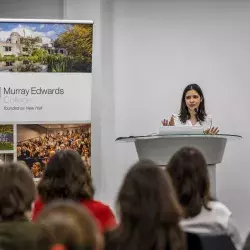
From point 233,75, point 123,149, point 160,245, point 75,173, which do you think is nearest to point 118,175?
point 123,149

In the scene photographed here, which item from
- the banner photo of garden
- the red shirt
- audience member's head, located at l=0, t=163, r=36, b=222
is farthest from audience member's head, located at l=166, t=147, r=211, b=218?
the banner photo of garden

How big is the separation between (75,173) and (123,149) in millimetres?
3695

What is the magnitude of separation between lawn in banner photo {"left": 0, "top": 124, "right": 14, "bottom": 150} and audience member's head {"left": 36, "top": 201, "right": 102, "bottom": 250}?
12.3ft

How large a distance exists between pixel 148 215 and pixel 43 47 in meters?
3.65

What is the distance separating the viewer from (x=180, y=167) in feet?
8.16

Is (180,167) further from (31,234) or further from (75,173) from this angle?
(31,234)

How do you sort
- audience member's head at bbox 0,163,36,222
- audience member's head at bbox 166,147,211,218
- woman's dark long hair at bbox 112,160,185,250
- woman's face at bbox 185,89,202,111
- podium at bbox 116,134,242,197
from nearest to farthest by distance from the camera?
woman's dark long hair at bbox 112,160,185,250
audience member's head at bbox 0,163,36,222
audience member's head at bbox 166,147,211,218
podium at bbox 116,134,242,197
woman's face at bbox 185,89,202,111

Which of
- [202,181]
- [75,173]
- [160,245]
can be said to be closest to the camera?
[160,245]

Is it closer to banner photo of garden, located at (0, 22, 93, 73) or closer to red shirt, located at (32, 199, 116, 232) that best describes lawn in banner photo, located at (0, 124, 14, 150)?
banner photo of garden, located at (0, 22, 93, 73)

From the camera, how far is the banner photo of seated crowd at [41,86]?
521 cm

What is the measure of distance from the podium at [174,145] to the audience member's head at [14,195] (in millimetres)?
2112

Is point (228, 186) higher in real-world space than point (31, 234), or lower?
lower

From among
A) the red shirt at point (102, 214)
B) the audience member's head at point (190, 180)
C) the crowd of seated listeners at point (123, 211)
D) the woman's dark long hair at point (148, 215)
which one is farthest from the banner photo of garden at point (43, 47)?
the woman's dark long hair at point (148, 215)

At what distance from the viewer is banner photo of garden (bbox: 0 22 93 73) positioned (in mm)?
5195
